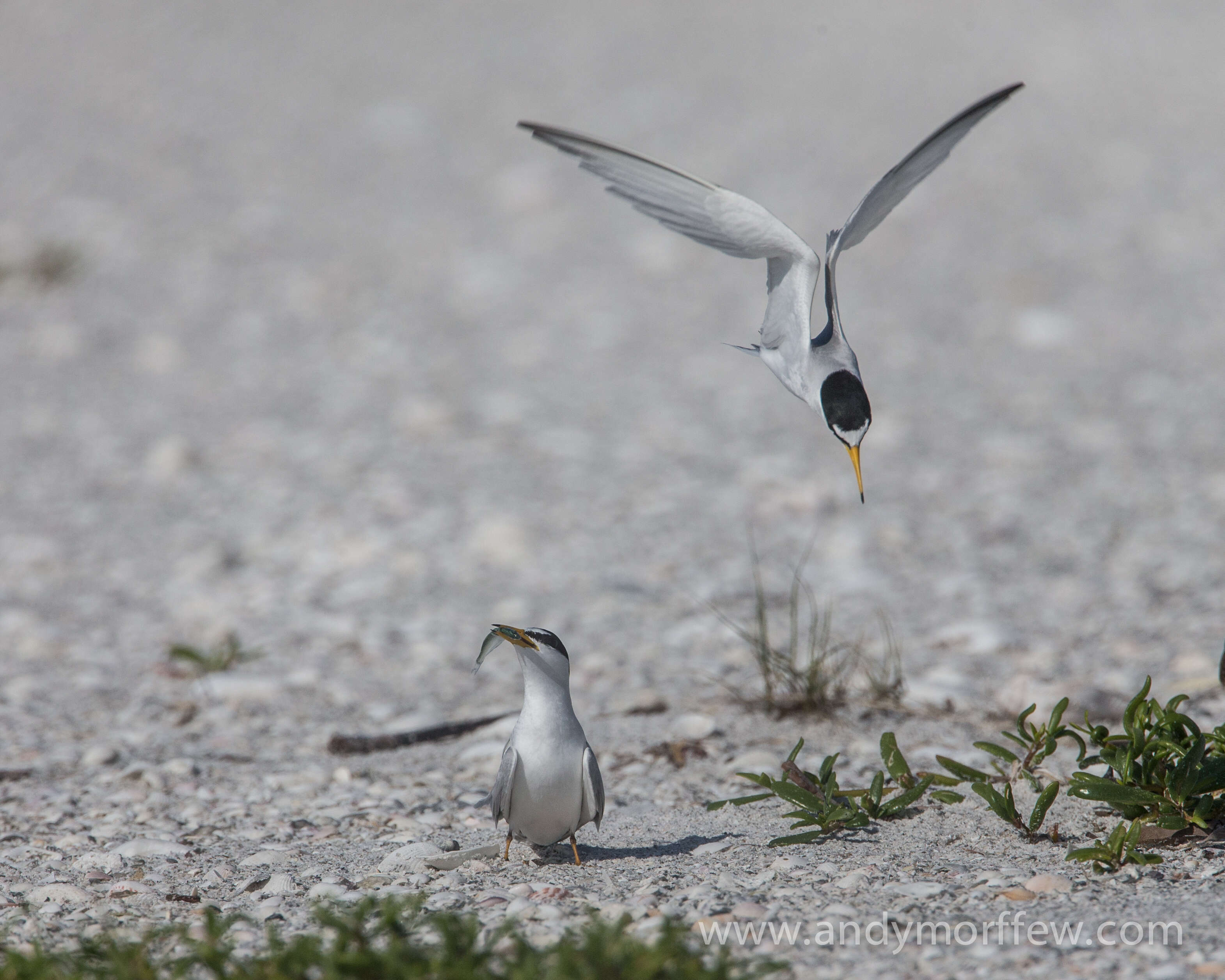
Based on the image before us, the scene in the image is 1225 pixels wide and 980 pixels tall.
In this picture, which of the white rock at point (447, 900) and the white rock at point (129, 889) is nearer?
the white rock at point (447, 900)

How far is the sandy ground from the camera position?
324 centimetres

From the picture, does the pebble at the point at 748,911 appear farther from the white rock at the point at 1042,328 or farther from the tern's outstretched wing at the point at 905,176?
the white rock at the point at 1042,328

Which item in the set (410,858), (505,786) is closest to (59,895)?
(410,858)

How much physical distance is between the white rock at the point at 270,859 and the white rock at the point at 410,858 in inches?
9.5

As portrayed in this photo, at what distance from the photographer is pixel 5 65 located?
1142cm

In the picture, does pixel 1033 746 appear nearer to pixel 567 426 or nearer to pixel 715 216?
pixel 715 216

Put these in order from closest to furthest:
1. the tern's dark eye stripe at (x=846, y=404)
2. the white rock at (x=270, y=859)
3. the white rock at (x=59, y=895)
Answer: the tern's dark eye stripe at (x=846, y=404)
the white rock at (x=59, y=895)
the white rock at (x=270, y=859)

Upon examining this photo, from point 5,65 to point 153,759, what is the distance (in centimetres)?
1010

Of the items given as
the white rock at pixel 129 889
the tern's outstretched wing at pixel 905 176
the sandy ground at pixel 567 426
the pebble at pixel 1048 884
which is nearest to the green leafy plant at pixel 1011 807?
the sandy ground at pixel 567 426

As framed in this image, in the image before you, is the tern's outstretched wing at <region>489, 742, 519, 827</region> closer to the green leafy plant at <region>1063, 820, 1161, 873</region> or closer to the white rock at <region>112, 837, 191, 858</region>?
the white rock at <region>112, 837, 191, 858</region>

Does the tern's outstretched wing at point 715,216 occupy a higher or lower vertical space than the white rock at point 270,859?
higher

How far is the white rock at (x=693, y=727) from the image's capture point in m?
3.80

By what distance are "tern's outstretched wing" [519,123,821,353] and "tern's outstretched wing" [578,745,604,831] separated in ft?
3.52

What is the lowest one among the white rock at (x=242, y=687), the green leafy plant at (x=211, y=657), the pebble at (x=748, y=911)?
the pebble at (x=748, y=911)
